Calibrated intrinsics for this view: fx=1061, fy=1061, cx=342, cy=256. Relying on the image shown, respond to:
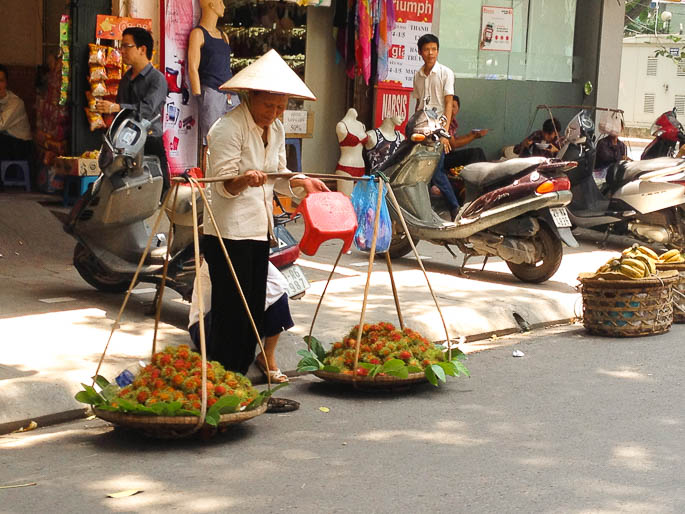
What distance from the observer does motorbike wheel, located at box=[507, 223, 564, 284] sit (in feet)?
29.6

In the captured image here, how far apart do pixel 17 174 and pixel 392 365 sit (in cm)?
708

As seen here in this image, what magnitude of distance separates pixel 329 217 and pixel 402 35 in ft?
24.6

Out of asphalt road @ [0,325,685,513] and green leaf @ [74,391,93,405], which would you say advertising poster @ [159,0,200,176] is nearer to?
asphalt road @ [0,325,685,513]

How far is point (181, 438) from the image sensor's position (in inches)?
195

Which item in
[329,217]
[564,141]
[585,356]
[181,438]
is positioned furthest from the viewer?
[564,141]

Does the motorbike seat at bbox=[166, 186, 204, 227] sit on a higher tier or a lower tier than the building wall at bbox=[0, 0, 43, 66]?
lower

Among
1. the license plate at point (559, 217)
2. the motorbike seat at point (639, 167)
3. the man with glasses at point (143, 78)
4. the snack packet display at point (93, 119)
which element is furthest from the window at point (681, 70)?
the man with glasses at point (143, 78)

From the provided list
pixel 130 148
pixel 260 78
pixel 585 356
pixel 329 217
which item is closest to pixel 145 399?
pixel 329 217

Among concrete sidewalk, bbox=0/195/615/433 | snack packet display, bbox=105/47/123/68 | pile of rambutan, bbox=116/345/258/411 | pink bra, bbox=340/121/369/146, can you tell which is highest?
snack packet display, bbox=105/47/123/68

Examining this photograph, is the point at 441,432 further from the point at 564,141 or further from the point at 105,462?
the point at 564,141

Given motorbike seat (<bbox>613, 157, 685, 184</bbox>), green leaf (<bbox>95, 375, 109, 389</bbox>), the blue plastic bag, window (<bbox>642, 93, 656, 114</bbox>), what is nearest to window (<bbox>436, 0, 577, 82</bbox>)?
motorbike seat (<bbox>613, 157, 685, 184</bbox>)

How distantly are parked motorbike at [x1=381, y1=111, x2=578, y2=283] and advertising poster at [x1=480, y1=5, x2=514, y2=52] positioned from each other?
14.1 feet

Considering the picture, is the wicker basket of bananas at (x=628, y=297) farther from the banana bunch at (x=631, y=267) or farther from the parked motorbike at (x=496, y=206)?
the parked motorbike at (x=496, y=206)

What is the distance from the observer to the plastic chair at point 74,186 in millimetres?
10133
